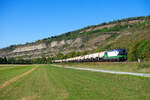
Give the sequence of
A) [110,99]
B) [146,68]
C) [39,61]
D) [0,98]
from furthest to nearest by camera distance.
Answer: [39,61], [146,68], [0,98], [110,99]

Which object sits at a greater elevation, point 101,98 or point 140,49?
point 140,49

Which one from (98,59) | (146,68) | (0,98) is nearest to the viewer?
(0,98)

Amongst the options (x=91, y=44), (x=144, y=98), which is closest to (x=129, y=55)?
(x=144, y=98)

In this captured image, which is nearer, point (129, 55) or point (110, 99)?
point (110, 99)

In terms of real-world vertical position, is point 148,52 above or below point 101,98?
above

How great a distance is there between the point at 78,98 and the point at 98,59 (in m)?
60.2

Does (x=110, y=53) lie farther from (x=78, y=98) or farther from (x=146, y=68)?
(x=78, y=98)

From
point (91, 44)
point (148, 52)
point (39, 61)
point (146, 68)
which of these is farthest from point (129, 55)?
point (39, 61)

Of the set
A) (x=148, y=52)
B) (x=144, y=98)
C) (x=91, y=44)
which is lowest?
(x=144, y=98)

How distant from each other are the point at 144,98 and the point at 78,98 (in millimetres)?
2920

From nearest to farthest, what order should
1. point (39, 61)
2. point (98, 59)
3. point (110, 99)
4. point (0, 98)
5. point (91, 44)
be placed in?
point (110, 99) → point (0, 98) → point (98, 59) → point (91, 44) → point (39, 61)

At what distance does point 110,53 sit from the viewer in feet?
184

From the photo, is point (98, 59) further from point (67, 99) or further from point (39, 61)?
point (39, 61)

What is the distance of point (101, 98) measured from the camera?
9.02m
